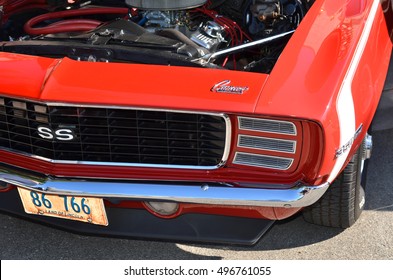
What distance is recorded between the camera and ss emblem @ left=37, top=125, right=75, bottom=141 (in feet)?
7.39

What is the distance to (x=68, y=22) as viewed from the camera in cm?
293

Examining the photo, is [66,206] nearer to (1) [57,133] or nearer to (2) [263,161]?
(1) [57,133]

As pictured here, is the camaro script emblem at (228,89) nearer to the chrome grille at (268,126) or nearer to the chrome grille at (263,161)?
the chrome grille at (268,126)

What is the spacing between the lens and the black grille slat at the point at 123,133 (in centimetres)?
216

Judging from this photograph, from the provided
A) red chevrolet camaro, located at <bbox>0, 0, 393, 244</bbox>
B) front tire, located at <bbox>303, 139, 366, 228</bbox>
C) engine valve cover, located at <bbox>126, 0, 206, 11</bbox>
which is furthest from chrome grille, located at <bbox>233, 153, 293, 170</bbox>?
engine valve cover, located at <bbox>126, 0, 206, 11</bbox>

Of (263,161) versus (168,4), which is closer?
(263,161)

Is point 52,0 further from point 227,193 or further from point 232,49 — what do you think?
point 227,193

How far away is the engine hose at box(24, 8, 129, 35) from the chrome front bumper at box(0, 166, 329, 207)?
0.88 m

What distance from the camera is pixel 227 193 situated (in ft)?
7.07

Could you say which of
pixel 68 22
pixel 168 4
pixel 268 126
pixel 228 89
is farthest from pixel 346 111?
pixel 68 22

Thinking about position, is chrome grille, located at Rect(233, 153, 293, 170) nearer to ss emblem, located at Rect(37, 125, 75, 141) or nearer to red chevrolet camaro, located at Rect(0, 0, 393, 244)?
red chevrolet camaro, located at Rect(0, 0, 393, 244)

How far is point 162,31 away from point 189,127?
73 centimetres

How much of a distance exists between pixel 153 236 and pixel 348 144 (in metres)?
0.90
